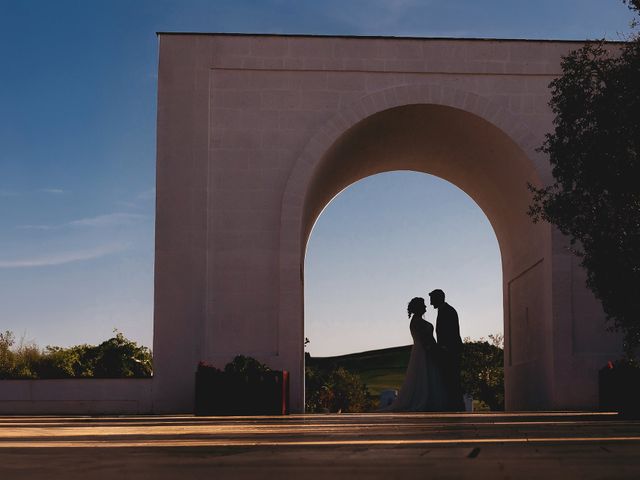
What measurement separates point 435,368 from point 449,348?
0.47 metres

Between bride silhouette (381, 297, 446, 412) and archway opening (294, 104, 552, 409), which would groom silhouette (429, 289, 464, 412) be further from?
archway opening (294, 104, 552, 409)

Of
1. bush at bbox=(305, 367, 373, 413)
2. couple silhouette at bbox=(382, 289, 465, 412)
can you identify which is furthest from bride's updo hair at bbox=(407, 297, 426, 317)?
bush at bbox=(305, 367, 373, 413)

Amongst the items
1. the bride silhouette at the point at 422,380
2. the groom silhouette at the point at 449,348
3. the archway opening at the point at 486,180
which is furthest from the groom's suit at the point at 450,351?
the archway opening at the point at 486,180

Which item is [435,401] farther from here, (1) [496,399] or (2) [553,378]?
(1) [496,399]

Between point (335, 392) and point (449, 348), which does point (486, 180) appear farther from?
point (335, 392)

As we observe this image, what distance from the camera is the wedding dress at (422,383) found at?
63.1 feet

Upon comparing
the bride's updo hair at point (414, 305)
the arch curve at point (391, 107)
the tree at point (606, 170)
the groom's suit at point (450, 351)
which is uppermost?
the arch curve at point (391, 107)

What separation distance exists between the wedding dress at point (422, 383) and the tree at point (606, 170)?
4829 mm

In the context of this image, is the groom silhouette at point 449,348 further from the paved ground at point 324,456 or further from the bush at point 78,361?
the paved ground at point 324,456

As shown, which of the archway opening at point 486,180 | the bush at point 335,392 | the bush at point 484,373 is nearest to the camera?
the archway opening at point 486,180

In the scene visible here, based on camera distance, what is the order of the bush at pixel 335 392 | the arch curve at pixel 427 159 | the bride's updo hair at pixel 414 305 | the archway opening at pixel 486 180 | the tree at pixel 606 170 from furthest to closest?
the bush at pixel 335 392 < the bride's updo hair at pixel 414 305 < the archway opening at pixel 486 180 < the arch curve at pixel 427 159 < the tree at pixel 606 170

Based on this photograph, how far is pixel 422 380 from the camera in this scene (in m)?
19.5

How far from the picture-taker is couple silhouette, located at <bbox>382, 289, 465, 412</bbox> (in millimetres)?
19266

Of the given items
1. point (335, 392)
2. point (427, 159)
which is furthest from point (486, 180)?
point (335, 392)
